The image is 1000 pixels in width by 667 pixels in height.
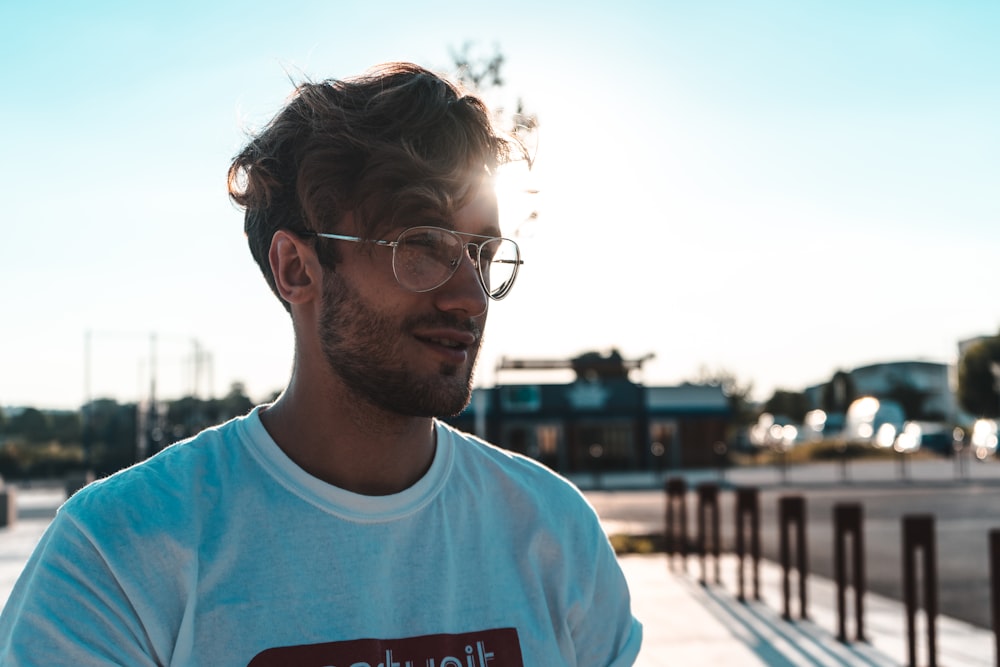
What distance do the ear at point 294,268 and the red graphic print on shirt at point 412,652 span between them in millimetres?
687

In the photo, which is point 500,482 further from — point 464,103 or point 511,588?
point 464,103

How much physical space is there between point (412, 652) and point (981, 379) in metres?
79.2

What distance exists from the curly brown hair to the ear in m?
0.03

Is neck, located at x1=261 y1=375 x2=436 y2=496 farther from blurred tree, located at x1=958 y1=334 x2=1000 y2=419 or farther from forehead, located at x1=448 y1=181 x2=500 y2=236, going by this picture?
blurred tree, located at x1=958 y1=334 x2=1000 y2=419

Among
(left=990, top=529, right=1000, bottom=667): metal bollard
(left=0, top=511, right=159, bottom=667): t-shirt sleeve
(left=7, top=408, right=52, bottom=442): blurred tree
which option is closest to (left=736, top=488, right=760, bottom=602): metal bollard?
(left=990, top=529, right=1000, bottom=667): metal bollard

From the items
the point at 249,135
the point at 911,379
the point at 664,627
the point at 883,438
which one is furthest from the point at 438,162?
the point at 911,379

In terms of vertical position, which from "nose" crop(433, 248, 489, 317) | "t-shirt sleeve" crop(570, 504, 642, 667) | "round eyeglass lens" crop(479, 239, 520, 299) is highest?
"round eyeglass lens" crop(479, 239, 520, 299)

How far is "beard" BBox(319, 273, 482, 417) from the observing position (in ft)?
6.10

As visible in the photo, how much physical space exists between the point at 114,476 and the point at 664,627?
685 centimetres

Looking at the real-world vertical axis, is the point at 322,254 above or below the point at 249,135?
below

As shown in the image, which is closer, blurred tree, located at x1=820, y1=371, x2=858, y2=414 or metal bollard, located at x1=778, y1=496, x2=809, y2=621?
metal bollard, located at x1=778, y1=496, x2=809, y2=621

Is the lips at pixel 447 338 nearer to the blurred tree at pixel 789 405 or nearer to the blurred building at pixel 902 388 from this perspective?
the blurred building at pixel 902 388

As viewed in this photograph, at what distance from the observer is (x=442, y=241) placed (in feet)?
6.31

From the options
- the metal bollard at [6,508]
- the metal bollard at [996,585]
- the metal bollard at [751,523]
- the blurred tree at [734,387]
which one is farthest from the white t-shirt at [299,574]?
the blurred tree at [734,387]
